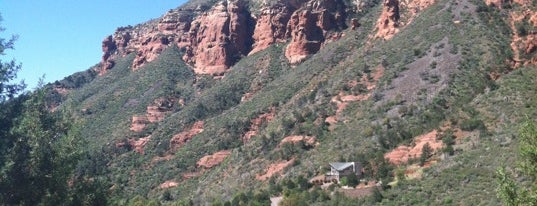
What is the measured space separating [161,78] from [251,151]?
40.3 meters

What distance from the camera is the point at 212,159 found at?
62.0 meters

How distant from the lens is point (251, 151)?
56562 millimetres

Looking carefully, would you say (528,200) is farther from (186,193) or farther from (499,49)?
(186,193)

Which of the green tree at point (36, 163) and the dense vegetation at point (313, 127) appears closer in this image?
the green tree at point (36, 163)

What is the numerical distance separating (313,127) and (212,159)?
49.2 feet

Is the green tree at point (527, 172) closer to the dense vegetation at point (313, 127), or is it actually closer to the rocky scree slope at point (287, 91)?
the dense vegetation at point (313, 127)

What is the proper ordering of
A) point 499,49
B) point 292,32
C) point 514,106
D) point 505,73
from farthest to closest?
point 292,32 → point 499,49 → point 505,73 → point 514,106

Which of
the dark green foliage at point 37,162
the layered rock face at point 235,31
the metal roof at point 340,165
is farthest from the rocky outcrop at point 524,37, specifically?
the dark green foliage at point 37,162

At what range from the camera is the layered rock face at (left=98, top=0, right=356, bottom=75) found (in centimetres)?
8331

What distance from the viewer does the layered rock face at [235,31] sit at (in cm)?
8331

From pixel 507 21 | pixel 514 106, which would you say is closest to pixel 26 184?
pixel 514 106

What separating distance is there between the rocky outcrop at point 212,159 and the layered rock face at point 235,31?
76.1 feet

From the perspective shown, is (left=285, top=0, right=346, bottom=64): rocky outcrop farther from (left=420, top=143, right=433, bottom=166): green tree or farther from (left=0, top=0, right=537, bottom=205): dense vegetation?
(left=420, top=143, right=433, bottom=166): green tree

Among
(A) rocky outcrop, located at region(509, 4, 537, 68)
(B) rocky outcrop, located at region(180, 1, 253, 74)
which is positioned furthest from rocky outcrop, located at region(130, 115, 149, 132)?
(A) rocky outcrop, located at region(509, 4, 537, 68)
